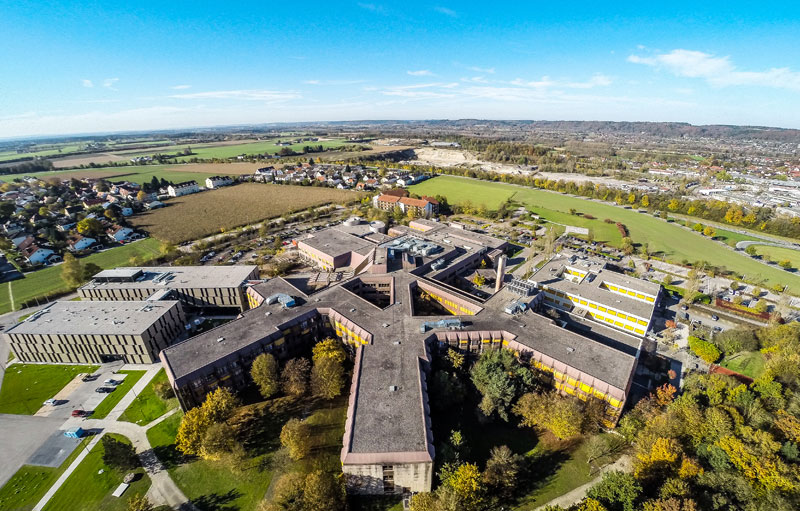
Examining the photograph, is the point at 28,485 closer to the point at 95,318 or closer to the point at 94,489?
the point at 94,489

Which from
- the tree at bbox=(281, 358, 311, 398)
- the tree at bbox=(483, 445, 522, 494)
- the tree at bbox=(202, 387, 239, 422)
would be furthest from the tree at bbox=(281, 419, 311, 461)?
the tree at bbox=(483, 445, 522, 494)

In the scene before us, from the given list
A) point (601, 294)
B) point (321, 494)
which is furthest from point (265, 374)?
point (601, 294)

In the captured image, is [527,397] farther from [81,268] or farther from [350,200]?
[350,200]

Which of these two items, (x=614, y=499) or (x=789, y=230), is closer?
(x=614, y=499)

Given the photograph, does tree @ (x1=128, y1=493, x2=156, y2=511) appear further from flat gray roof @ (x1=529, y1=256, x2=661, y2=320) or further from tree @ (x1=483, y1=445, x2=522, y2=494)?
flat gray roof @ (x1=529, y1=256, x2=661, y2=320)

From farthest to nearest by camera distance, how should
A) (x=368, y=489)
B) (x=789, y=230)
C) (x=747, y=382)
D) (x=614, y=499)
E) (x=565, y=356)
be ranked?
1. (x=789, y=230)
2. (x=747, y=382)
3. (x=565, y=356)
4. (x=368, y=489)
5. (x=614, y=499)

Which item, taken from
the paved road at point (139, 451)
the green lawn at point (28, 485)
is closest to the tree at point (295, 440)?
the paved road at point (139, 451)

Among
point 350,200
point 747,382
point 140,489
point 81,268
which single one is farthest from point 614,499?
point 350,200
